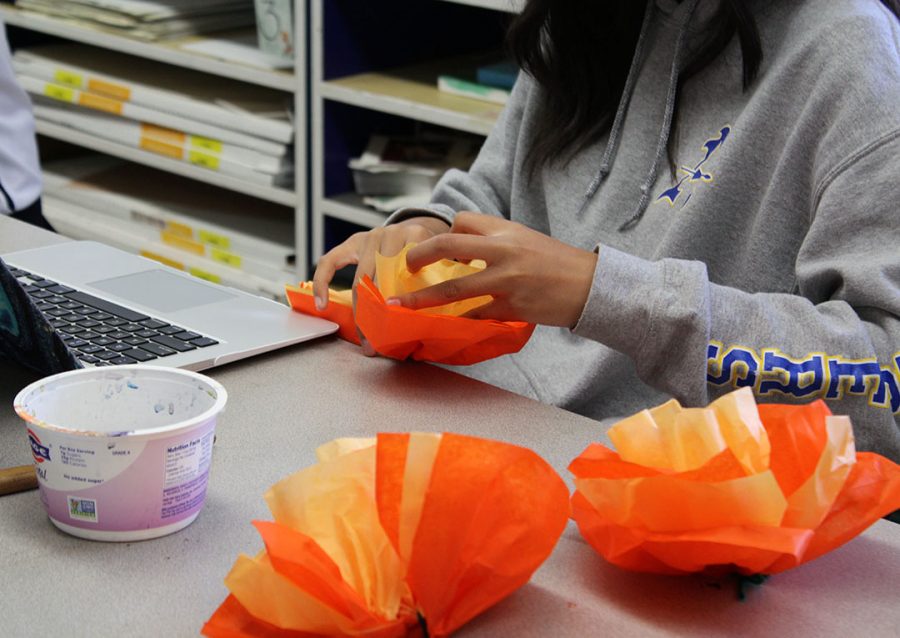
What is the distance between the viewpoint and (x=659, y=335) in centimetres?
81

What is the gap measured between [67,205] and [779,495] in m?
2.28

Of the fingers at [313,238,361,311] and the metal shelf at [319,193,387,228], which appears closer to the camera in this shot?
the fingers at [313,238,361,311]

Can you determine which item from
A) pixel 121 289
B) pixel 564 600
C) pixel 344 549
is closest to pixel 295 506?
pixel 344 549

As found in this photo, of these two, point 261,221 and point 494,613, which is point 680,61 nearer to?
point 494,613

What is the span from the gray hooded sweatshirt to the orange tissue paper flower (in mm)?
69

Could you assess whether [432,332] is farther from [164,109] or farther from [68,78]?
[68,78]

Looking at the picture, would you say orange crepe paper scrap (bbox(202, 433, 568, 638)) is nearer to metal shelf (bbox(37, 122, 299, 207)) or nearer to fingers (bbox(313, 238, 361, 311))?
fingers (bbox(313, 238, 361, 311))

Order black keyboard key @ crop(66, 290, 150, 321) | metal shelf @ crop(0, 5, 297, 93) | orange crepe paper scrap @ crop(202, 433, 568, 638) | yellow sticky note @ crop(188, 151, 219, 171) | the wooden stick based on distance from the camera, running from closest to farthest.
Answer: orange crepe paper scrap @ crop(202, 433, 568, 638) < the wooden stick < black keyboard key @ crop(66, 290, 150, 321) < metal shelf @ crop(0, 5, 297, 93) < yellow sticky note @ crop(188, 151, 219, 171)

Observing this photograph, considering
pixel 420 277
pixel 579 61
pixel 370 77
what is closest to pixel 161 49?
pixel 370 77

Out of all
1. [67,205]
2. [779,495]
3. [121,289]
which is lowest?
[67,205]

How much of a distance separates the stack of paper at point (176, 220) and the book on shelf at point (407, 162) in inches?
10.0

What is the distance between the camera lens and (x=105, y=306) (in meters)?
0.94

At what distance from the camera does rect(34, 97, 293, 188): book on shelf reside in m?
2.17

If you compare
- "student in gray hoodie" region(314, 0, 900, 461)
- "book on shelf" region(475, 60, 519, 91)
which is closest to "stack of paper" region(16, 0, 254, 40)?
"book on shelf" region(475, 60, 519, 91)
